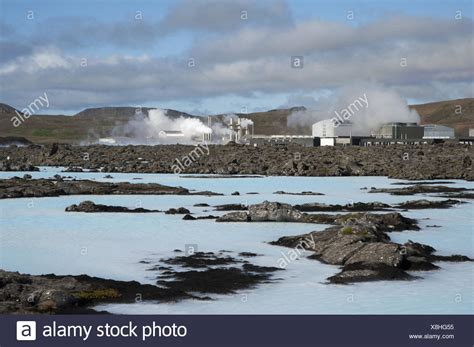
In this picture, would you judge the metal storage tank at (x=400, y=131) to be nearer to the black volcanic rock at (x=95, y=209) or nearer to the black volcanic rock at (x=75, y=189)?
the black volcanic rock at (x=75, y=189)

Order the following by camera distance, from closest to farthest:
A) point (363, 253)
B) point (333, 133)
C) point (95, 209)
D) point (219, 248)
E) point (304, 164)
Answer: point (363, 253), point (219, 248), point (95, 209), point (304, 164), point (333, 133)

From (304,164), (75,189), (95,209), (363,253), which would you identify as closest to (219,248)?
(363,253)

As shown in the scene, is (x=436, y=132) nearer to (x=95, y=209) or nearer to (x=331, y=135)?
(x=331, y=135)

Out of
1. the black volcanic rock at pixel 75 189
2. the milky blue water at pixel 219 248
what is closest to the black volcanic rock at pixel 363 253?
the milky blue water at pixel 219 248

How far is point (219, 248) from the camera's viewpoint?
24047 millimetres

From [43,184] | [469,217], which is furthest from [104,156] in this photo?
[469,217]

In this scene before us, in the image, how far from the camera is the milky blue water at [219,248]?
16016 millimetres

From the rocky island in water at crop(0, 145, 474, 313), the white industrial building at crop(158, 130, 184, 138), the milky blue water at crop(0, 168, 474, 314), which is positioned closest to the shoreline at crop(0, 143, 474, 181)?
the rocky island in water at crop(0, 145, 474, 313)

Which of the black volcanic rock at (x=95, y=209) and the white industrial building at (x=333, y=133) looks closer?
the black volcanic rock at (x=95, y=209)

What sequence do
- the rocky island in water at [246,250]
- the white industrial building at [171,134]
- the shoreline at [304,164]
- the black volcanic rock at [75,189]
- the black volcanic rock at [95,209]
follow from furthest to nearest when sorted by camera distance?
the white industrial building at [171,134] < the shoreline at [304,164] < the black volcanic rock at [75,189] < the black volcanic rock at [95,209] < the rocky island in water at [246,250]

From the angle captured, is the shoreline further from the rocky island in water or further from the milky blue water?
the milky blue water

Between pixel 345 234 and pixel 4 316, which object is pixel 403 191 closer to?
pixel 345 234

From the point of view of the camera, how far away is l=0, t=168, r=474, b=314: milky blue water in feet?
52.5

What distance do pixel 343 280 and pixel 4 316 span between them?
8519 mm
